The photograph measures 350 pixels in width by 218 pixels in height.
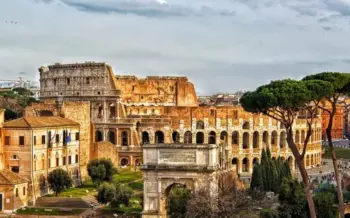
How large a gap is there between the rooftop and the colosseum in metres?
21.8

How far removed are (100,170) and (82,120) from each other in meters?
6.58

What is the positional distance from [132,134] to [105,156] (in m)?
16.5

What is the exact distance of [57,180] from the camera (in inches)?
2056

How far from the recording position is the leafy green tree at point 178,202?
39.8 m

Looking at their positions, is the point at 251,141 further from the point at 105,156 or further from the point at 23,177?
the point at 23,177

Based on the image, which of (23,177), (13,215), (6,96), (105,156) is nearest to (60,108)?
(105,156)

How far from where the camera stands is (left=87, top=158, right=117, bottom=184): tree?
5659 centimetres

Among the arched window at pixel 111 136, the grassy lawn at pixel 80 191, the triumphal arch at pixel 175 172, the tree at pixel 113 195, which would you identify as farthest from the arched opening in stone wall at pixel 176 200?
the arched window at pixel 111 136

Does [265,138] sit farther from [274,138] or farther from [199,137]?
[199,137]

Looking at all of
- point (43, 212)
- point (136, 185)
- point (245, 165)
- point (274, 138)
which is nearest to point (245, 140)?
point (245, 165)

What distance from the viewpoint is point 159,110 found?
3622 inches

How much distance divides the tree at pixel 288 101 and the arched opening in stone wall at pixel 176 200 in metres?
7.55

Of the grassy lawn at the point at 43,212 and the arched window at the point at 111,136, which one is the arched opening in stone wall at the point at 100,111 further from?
the grassy lawn at the point at 43,212

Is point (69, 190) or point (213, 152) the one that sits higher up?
point (213, 152)
